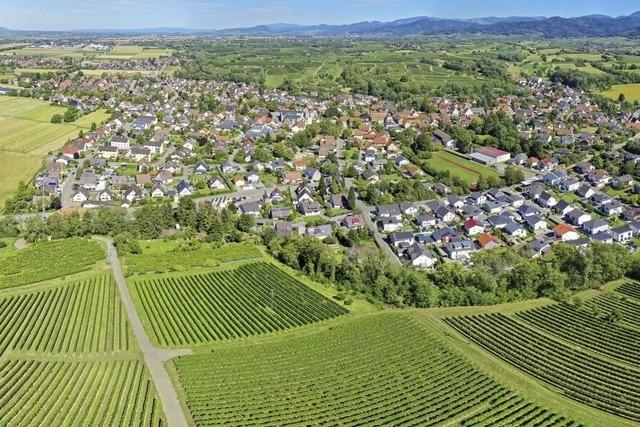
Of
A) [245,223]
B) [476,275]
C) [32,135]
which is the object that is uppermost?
[32,135]

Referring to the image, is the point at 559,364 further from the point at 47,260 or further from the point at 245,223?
the point at 47,260

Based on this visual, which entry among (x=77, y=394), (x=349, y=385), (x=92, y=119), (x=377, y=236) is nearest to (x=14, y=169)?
(x=92, y=119)

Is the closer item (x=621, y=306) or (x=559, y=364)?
(x=559, y=364)

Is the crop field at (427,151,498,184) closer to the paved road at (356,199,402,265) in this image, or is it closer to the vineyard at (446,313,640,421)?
the paved road at (356,199,402,265)

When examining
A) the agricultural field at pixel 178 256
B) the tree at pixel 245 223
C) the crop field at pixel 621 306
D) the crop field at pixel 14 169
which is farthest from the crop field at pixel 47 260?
the crop field at pixel 621 306

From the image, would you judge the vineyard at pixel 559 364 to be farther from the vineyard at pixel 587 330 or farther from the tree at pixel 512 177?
the tree at pixel 512 177

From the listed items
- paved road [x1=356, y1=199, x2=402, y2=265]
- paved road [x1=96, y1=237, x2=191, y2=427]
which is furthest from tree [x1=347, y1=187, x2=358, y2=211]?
paved road [x1=96, y1=237, x2=191, y2=427]
